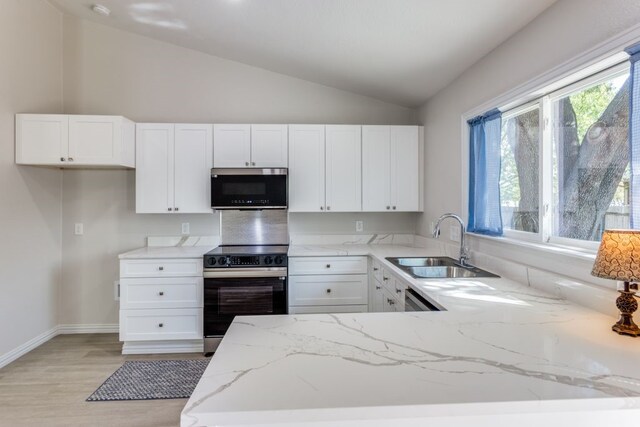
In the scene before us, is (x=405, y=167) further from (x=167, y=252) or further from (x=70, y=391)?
(x=70, y=391)

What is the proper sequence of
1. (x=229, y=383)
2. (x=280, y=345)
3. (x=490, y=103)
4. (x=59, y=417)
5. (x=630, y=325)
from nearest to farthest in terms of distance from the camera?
(x=229, y=383) < (x=280, y=345) < (x=630, y=325) < (x=59, y=417) < (x=490, y=103)

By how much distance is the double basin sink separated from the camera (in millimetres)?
2386

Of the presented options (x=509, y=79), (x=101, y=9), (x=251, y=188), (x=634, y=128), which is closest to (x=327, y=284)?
(x=251, y=188)

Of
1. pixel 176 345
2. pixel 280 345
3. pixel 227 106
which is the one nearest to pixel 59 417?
pixel 176 345

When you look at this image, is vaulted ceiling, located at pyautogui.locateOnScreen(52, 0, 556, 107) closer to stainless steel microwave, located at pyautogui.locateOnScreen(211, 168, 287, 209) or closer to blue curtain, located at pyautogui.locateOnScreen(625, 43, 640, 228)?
blue curtain, located at pyautogui.locateOnScreen(625, 43, 640, 228)

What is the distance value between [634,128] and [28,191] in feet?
13.9

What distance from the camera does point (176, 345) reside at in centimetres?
311

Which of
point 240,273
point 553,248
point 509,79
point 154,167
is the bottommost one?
point 240,273

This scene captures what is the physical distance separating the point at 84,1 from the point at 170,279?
258 cm

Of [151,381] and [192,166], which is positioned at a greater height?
[192,166]

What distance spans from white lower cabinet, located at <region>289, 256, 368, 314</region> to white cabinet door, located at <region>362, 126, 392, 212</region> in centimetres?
64

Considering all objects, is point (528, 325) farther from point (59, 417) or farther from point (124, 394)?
point (59, 417)

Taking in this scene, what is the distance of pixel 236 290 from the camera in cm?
301

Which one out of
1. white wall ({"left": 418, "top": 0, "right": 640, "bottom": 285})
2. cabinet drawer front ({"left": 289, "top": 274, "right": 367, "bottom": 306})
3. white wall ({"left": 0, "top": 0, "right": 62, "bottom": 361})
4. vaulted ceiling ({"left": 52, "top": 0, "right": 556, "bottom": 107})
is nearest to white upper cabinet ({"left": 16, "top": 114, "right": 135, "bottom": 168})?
white wall ({"left": 0, "top": 0, "right": 62, "bottom": 361})
